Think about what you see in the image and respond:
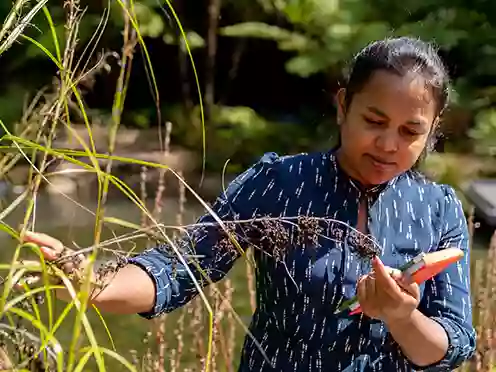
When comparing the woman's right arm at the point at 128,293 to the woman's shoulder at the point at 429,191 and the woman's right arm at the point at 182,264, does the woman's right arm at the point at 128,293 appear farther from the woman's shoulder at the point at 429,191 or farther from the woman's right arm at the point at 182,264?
the woman's shoulder at the point at 429,191

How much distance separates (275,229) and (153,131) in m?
5.90

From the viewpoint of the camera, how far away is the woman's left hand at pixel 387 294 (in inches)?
35.8

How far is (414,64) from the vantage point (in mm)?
1073

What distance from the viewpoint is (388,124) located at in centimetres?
104

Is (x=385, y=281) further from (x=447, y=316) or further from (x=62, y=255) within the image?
(x=62, y=255)

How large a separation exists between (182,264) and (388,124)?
0.29m

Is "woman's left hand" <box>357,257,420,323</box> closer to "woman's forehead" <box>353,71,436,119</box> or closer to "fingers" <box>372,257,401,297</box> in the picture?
"fingers" <box>372,257,401,297</box>

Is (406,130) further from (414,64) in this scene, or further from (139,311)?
(139,311)

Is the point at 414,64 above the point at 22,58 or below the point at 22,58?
below

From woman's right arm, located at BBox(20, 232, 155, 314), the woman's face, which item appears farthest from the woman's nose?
woman's right arm, located at BBox(20, 232, 155, 314)

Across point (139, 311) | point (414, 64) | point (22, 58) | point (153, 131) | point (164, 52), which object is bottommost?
point (139, 311)

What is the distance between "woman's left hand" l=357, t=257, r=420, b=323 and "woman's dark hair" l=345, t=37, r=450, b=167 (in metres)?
0.26

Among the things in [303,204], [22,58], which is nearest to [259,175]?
[303,204]

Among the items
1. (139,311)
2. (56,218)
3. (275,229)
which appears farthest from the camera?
(56,218)
